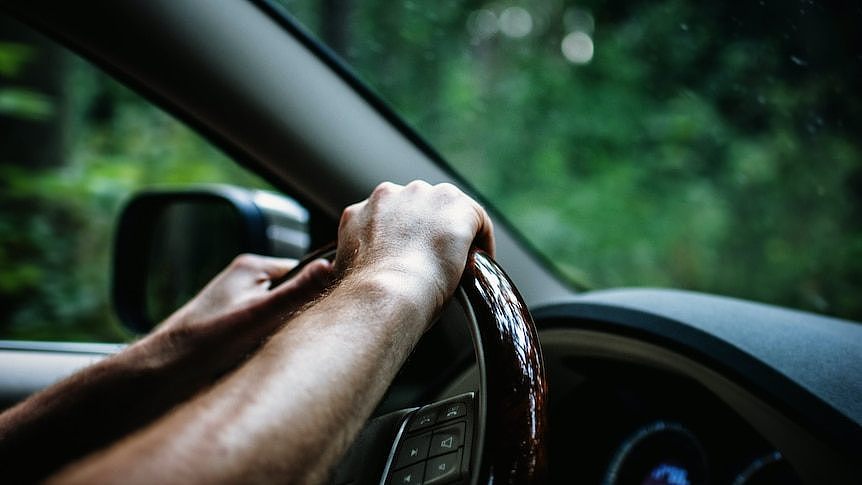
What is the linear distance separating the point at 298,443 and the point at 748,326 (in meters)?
1.17

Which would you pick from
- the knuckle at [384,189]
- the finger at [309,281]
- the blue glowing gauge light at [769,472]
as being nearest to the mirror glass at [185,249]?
the finger at [309,281]

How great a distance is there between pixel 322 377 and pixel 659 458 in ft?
4.16

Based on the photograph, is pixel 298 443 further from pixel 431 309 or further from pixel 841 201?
→ pixel 841 201

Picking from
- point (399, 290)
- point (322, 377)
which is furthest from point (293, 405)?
Result: point (399, 290)

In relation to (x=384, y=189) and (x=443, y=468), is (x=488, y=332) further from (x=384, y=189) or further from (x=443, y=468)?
(x=384, y=189)

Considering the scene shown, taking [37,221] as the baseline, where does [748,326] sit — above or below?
above

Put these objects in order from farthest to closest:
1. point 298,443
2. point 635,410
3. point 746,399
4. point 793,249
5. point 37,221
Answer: point 37,221
point 793,249
point 635,410
point 746,399
point 298,443

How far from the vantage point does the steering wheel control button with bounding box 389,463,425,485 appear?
1.05m

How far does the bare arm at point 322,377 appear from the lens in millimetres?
782

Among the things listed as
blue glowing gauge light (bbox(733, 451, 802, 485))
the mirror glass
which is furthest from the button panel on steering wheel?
the mirror glass

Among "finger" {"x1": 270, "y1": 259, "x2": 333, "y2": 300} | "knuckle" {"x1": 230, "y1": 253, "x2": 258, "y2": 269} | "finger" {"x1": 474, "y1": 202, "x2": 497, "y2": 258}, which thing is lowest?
"knuckle" {"x1": 230, "y1": 253, "x2": 258, "y2": 269}

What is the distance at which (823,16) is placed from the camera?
2.09 metres

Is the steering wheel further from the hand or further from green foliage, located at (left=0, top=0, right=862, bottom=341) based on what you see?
green foliage, located at (left=0, top=0, right=862, bottom=341)

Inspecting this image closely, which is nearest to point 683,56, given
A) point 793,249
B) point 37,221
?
point 793,249
